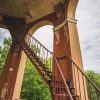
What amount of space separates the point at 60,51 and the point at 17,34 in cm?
382

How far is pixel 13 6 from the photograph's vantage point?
415 inches

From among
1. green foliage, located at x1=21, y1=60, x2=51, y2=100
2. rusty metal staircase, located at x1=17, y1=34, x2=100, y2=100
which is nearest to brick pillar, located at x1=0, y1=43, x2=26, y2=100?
rusty metal staircase, located at x1=17, y1=34, x2=100, y2=100

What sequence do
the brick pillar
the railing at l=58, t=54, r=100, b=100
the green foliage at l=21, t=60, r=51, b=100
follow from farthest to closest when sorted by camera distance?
the green foliage at l=21, t=60, r=51, b=100
the brick pillar
the railing at l=58, t=54, r=100, b=100

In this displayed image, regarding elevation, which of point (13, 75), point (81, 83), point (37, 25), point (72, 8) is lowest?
point (81, 83)

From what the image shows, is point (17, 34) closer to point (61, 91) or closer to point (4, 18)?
point (4, 18)

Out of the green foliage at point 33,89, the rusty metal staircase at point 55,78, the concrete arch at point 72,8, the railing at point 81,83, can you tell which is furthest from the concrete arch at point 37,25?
the green foliage at point 33,89

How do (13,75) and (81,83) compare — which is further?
(13,75)

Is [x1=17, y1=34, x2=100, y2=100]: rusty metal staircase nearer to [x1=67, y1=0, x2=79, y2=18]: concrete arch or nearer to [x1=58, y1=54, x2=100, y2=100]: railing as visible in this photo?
[x1=58, y1=54, x2=100, y2=100]: railing

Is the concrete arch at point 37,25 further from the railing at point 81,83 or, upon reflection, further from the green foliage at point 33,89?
the green foliage at point 33,89

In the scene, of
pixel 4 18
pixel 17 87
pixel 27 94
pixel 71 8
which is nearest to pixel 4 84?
pixel 17 87

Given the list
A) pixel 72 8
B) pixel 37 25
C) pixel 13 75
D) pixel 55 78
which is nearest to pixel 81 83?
pixel 55 78

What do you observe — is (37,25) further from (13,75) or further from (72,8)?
(13,75)

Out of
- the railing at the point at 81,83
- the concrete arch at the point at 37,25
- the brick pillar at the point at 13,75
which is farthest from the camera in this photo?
the concrete arch at the point at 37,25

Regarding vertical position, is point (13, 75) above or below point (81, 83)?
above
